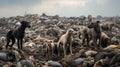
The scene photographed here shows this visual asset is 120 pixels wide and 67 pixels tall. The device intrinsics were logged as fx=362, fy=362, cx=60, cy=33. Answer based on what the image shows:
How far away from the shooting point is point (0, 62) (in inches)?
800

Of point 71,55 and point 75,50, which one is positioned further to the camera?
point 75,50

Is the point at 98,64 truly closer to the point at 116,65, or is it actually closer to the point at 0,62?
the point at 116,65

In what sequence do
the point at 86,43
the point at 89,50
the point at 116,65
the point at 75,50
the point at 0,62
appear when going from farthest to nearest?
1. the point at 86,43
2. the point at 75,50
3. the point at 89,50
4. the point at 0,62
5. the point at 116,65

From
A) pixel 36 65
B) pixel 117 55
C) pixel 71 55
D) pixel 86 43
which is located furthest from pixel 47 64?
pixel 86 43

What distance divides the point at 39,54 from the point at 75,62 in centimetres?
457

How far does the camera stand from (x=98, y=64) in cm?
1944

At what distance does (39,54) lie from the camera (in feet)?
83.2

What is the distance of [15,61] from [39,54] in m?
4.44

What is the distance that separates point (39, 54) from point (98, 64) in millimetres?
6881

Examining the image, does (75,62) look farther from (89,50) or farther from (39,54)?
(39,54)

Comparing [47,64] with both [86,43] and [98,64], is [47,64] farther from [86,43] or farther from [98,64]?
[86,43]

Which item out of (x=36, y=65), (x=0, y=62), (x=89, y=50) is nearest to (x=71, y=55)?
(x=89, y=50)

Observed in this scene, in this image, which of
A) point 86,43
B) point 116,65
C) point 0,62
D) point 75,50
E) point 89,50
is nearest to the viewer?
point 116,65

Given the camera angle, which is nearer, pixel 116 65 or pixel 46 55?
pixel 116 65
